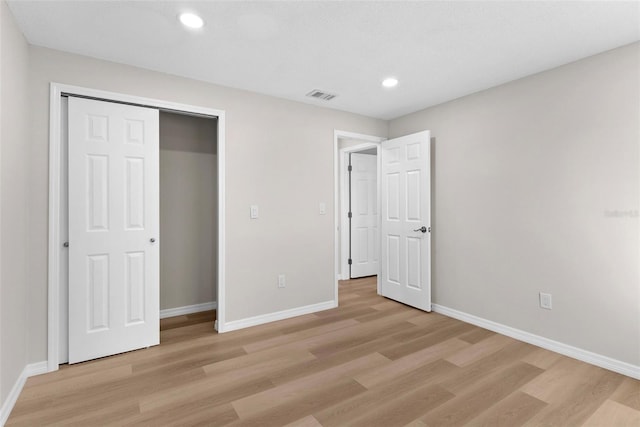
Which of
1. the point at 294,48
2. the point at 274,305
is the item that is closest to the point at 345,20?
the point at 294,48

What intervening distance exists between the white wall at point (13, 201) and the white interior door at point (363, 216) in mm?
4114

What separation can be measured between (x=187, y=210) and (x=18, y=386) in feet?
6.79

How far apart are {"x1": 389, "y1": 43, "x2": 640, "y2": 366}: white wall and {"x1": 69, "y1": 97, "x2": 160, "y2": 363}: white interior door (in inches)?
122

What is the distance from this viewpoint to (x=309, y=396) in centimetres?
205

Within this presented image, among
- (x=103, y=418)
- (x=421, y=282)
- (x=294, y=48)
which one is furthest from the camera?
(x=421, y=282)

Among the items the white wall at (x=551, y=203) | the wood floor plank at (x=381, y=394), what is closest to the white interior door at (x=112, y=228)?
the wood floor plank at (x=381, y=394)

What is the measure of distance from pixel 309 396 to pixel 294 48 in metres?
2.51

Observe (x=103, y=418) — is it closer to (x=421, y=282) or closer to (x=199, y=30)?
(x=199, y=30)

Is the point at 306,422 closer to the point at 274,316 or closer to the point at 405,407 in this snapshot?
the point at 405,407

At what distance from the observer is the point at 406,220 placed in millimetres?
Result: 3930

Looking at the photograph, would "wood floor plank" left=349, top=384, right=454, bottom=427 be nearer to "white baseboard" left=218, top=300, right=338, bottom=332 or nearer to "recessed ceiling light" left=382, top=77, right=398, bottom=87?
"white baseboard" left=218, top=300, right=338, bottom=332

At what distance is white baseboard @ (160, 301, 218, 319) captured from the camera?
3557 millimetres

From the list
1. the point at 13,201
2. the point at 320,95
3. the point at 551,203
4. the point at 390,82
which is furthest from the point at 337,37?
the point at 13,201

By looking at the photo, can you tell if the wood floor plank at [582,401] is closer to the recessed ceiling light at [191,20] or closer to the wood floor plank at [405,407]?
the wood floor plank at [405,407]
